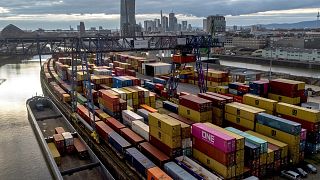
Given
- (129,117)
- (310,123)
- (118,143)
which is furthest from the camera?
(129,117)

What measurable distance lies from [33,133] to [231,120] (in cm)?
2802

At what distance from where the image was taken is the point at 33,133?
1581 inches

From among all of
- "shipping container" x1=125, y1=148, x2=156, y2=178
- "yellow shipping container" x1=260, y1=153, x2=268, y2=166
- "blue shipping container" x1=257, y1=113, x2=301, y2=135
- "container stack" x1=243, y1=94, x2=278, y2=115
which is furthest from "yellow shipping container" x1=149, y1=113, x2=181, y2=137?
"container stack" x1=243, y1=94, x2=278, y2=115

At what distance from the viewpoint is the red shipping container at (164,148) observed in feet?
76.8

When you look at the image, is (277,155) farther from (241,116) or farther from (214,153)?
(214,153)

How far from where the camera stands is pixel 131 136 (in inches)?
1094

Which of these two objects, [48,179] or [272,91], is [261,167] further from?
[48,179]

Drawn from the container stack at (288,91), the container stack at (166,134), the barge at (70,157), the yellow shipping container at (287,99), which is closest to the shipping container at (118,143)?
the barge at (70,157)

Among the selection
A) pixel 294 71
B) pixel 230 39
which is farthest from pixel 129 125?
pixel 230 39

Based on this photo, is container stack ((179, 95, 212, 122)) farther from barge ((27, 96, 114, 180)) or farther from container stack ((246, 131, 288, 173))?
barge ((27, 96, 114, 180))

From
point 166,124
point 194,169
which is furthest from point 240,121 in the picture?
point 194,169

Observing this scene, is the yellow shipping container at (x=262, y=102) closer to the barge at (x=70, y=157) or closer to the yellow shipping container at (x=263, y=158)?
the yellow shipping container at (x=263, y=158)

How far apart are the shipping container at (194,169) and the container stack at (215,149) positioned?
31.6 inches

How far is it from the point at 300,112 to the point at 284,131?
380cm
